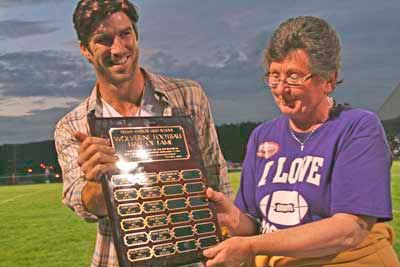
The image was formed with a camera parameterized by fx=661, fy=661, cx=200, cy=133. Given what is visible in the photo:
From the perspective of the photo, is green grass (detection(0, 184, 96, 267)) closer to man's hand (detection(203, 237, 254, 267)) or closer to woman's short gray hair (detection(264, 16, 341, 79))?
man's hand (detection(203, 237, 254, 267))

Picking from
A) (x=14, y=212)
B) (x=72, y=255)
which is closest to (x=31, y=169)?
(x=14, y=212)

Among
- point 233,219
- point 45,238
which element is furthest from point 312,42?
point 45,238

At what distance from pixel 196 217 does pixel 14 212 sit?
15558mm

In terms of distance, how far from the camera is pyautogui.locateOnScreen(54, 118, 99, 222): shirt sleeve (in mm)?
2023

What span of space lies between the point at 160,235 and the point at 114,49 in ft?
1.92

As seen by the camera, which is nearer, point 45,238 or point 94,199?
point 94,199

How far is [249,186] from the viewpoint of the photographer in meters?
2.02

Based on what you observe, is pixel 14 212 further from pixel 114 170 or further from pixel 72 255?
pixel 114 170

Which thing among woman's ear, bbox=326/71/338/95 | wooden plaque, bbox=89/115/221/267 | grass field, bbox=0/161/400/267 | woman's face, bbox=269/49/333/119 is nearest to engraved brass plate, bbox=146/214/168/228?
wooden plaque, bbox=89/115/221/267

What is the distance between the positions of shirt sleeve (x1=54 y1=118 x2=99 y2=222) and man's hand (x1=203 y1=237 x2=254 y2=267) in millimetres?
449

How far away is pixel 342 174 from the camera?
1782 mm

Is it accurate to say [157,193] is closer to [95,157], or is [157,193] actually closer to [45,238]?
[95,157]

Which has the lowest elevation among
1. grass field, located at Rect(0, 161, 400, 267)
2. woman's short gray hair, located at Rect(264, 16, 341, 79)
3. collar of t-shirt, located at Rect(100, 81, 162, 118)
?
grass field, located at Rect(0, 161, 400, 267)

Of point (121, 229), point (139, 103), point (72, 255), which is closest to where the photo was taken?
point (121, 229)
